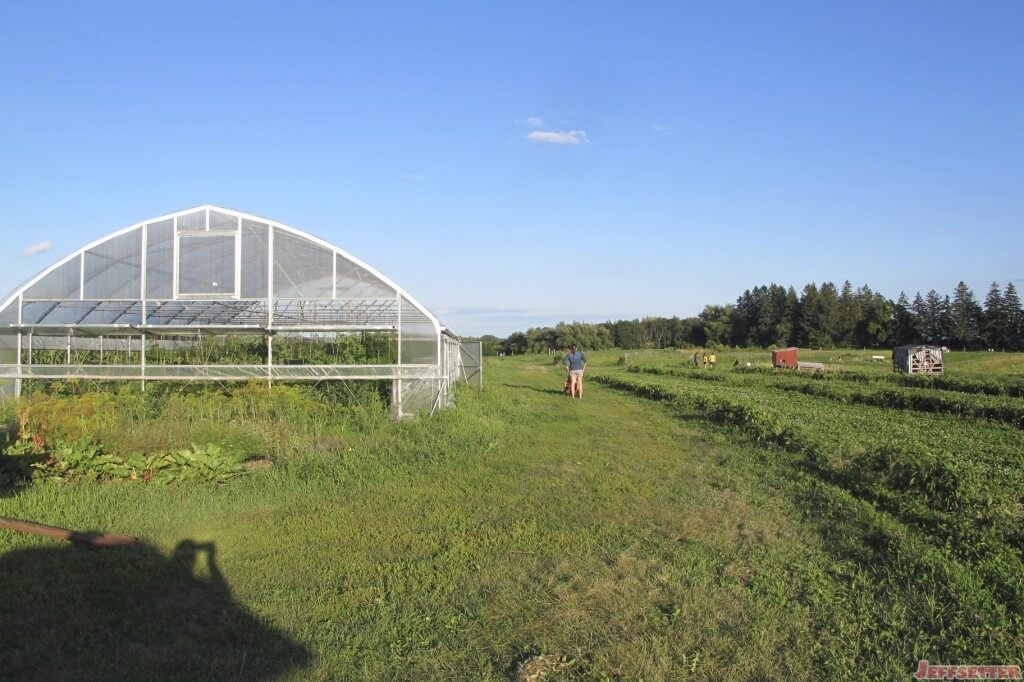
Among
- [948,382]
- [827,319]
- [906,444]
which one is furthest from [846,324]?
[906,444]

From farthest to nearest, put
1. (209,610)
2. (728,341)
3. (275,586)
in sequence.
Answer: (728,341) < (275,586) < (209,610)

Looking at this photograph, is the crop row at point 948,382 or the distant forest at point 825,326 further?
the distant forest at point 825,326

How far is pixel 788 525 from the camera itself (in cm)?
678

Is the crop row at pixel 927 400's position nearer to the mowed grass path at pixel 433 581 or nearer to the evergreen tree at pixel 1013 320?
the mowed grass path at pixel 433 581

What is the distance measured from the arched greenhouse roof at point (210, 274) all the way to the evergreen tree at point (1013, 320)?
81508mm

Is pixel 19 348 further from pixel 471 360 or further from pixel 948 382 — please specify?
pixel 948 382

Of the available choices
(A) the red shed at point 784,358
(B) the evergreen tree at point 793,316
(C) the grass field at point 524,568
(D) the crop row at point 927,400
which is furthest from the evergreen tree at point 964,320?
(C) the grass field at point 524,568

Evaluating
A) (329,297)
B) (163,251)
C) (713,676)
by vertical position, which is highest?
(163,251)

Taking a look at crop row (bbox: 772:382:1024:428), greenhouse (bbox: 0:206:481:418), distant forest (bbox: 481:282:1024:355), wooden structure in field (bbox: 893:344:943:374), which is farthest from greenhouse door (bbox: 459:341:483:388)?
distant forest (bbox: 481:282:1024:355)

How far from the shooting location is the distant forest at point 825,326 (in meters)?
78.5

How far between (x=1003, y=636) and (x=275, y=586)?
4.84m

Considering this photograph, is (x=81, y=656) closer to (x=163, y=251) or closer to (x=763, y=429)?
(x=763, y=429)

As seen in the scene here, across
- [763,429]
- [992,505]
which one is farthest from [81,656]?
[763,429]

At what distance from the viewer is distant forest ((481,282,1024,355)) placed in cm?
7850
